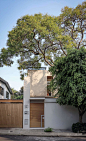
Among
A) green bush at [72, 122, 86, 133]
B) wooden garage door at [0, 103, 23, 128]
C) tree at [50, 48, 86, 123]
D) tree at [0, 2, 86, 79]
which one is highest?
tree at [0, 2, 86, 79]

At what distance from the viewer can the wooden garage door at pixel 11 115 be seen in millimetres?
16969

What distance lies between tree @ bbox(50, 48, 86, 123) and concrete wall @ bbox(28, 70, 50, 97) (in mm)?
9272

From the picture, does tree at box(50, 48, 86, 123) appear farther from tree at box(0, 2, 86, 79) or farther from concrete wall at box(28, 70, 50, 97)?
concrete wall at box(28, 70, 50, 97)

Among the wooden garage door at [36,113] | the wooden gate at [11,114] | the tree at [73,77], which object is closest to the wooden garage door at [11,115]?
the wooden gate at [11,114]

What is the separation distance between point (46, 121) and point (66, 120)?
196 cm

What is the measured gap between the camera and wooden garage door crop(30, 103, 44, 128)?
16641mm

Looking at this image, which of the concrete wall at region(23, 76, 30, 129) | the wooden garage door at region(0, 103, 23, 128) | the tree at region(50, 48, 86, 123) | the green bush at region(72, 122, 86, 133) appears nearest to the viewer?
the tree at region(50, 48, 86, 123)

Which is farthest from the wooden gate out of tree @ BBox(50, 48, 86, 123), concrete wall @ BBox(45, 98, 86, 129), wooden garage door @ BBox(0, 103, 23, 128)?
tree @ BBox(50, 48, 86, 123)

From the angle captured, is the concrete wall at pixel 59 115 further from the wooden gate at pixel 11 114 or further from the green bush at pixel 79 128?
the wooden gate at pixel 11 114

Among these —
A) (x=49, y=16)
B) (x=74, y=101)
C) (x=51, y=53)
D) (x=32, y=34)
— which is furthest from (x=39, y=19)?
(x=74, y=101)

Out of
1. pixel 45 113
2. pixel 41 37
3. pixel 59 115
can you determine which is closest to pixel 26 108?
pixel 45 113

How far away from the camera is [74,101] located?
45.3 ft

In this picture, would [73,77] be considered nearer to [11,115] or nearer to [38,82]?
[11,115]

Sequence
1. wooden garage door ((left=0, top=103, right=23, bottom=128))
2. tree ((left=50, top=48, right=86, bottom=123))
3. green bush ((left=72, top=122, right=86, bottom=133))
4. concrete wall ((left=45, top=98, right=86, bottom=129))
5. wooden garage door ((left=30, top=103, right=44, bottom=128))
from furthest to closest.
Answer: wooden garage door ((left=0, top=103, right=23, bottom=128)), wooden garage door ((left=30, top=103, right=44, bottom=128)), concrete wall ((left=45, top=98, right=86, bottom=129)), green bush ((left=72, top=122, right=86, bottom=133)), tree ((left=50, top=48, right=86, bottom=123))
